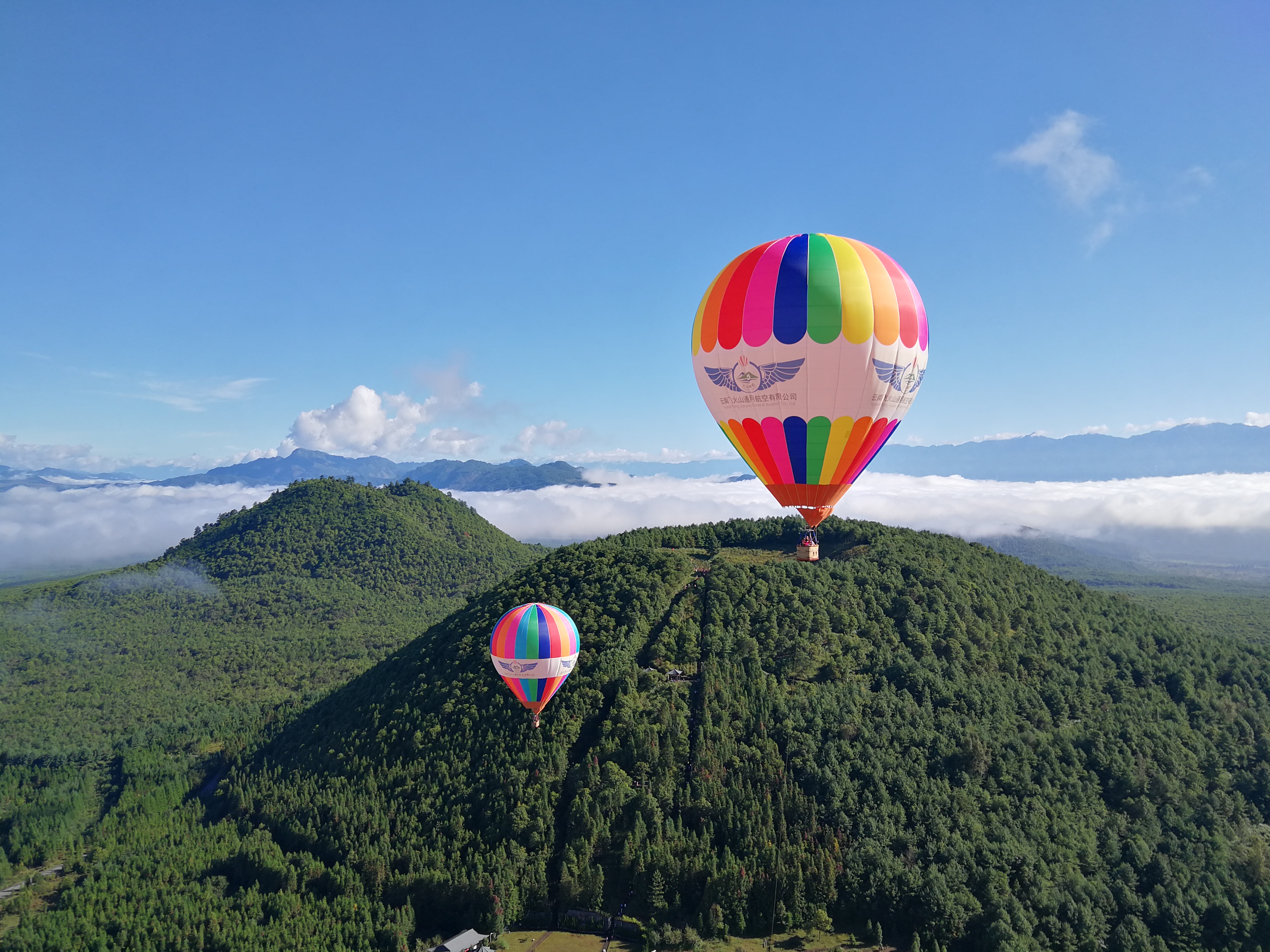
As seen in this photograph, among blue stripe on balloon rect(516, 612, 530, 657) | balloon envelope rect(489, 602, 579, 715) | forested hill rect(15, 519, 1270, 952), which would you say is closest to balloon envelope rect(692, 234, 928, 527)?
balloon envelope rect(489, 602, 579, 715)

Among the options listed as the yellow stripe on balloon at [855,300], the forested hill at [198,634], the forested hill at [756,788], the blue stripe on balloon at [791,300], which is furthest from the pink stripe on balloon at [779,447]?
the forested hill at [198,634]

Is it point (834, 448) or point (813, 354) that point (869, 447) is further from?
point (813, 354)

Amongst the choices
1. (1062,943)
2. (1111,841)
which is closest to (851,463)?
(1062,943)

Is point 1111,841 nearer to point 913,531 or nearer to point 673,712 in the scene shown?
point 673,712

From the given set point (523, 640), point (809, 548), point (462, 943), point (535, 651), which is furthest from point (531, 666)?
point (809, 548)

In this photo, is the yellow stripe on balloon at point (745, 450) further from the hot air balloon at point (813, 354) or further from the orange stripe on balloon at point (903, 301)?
the orange stripe on balloon at point (903, 301)

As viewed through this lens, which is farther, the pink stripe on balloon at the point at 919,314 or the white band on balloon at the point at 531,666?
the white band on balloon at the point at 531,666

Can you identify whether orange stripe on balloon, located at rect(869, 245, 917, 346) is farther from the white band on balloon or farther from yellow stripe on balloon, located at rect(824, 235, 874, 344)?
the white band on balloon

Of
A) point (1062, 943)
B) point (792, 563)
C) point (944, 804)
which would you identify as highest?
point (792, 563)
